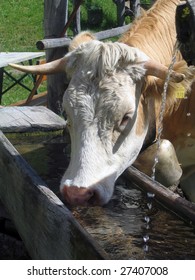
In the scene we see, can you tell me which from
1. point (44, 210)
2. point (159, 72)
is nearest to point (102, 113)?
point (159, 72)

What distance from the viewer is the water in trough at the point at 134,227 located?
4.46 m

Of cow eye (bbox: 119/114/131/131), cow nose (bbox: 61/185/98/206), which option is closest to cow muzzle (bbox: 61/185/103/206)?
cow nose (bbox: 61/185/98/206)

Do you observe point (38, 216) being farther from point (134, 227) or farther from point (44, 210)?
point (134, 227)

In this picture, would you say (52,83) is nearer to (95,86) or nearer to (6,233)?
(6,233)

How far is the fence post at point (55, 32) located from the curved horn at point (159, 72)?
290 cm

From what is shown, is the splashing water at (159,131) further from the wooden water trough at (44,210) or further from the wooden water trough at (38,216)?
the wooden water trough at (38,216)

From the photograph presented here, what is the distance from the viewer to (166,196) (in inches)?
175

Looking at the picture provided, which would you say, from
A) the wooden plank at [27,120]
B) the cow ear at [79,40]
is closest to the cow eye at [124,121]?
the cow ear at [79,40]

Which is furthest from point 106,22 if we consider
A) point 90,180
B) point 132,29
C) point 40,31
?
point 90,180

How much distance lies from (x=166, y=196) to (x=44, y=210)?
866 mm

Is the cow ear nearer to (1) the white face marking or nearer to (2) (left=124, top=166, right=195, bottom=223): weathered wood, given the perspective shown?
(1) the white face marking

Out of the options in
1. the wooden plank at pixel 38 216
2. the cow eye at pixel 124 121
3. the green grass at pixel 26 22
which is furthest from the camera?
the green grass at pixel 26 22

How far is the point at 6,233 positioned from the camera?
512 cm
